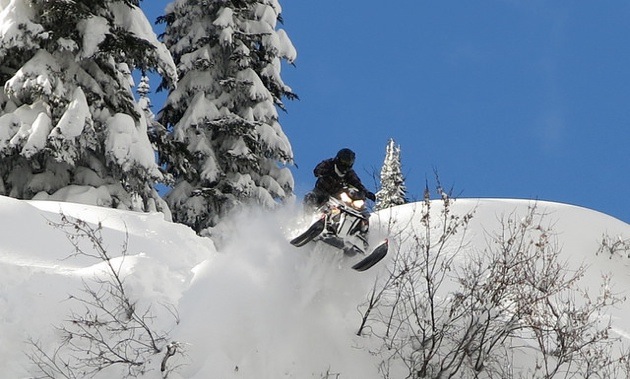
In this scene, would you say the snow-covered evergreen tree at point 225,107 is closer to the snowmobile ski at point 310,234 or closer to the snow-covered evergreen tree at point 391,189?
the snowmobile ski at point 310,234

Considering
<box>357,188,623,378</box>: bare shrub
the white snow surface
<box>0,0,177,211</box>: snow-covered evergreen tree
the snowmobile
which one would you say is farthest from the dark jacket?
<box>0,0,177,211</box>: snow-covered evergreen tree

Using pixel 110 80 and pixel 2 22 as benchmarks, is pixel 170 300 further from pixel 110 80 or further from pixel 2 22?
pixel 2 22

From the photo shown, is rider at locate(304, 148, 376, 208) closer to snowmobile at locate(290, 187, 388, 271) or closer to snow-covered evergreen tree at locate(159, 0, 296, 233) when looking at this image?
Result: snowmobile at locate(290, 187, 388, 271)

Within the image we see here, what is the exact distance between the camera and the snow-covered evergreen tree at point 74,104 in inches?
424

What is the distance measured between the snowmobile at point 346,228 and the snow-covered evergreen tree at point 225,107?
860 cm

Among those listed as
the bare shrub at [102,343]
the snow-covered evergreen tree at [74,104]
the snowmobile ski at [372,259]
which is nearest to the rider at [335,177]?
the snowmobile ski at [372,259]

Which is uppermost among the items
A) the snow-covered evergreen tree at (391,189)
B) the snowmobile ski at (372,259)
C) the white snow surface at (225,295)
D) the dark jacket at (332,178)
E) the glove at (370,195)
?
the snow-covered evergreen tree at (391,189)

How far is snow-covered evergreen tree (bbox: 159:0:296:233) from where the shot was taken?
16078 millimetres

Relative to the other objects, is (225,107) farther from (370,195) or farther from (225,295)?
(225,295)

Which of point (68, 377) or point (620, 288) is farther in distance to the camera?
point (620, 288)

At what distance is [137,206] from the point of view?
12070mm

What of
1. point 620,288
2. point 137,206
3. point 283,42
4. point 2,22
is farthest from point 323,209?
point 283,42

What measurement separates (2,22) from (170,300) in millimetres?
6970

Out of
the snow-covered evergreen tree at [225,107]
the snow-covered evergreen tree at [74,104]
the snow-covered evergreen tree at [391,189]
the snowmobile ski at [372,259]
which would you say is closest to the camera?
the snowmobile ski at [372,259]
